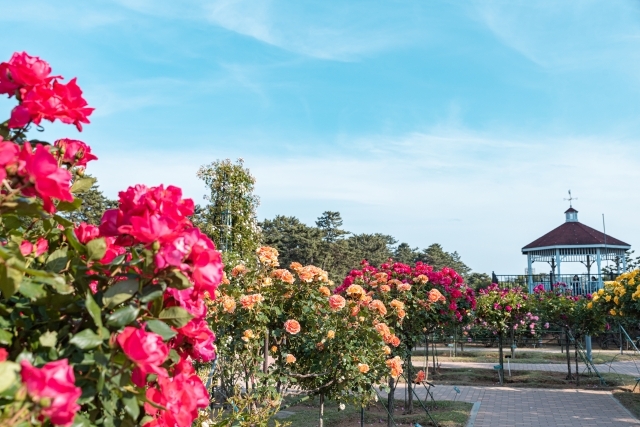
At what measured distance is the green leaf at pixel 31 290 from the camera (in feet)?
3.22

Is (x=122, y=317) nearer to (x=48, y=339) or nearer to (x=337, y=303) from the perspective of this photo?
(x=48, y=339)

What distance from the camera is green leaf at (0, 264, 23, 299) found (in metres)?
0.94

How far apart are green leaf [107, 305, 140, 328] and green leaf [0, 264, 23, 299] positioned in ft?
0.52

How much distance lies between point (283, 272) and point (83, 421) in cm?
327

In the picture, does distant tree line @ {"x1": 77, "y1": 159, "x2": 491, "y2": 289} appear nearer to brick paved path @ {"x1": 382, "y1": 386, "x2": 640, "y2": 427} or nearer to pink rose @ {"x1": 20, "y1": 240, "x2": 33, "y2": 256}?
pink rose @ {"x1": 20, "y1": 240, "x2": 33, "y2": 256}

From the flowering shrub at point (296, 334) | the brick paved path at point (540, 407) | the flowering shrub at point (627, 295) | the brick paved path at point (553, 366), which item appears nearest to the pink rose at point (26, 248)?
the flowering shrub at point (296, 334)

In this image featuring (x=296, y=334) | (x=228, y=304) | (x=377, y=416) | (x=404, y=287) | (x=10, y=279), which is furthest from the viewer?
(x=377, y=416)

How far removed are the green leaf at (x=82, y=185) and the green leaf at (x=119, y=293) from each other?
17.8 inches

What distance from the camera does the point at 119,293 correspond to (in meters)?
1.03

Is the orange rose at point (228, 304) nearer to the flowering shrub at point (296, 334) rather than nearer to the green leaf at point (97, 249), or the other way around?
the flowering shrub at point (296, 334)

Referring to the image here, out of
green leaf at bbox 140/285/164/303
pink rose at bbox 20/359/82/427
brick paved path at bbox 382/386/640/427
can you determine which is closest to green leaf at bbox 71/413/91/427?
pink rose at bbox 20/359/82/427

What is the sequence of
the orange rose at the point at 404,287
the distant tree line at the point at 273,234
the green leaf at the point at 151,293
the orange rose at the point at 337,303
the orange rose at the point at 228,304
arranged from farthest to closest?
the distant tree line at the point at 273,234, the orange rose at the point at 404,287, the orange rose at the point at 337,303, the orange rose at the point at 228,304, the green leaf at the point at 151,293

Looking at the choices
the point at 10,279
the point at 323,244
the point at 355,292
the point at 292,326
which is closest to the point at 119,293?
the point at 10,279

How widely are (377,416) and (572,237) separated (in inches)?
545
